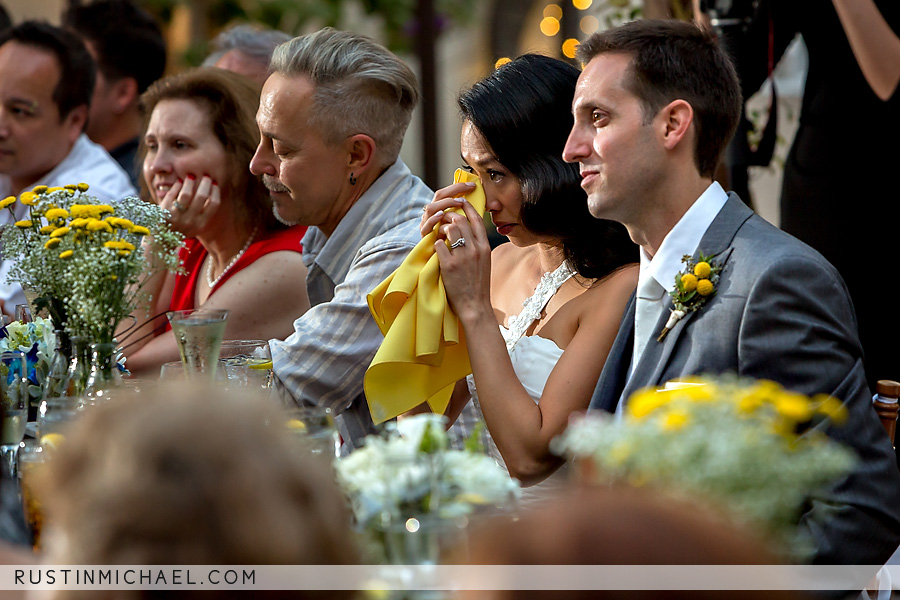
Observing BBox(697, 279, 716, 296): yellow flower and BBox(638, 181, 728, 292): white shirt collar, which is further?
BBox(638, 181, 728, 292): white shirt collar

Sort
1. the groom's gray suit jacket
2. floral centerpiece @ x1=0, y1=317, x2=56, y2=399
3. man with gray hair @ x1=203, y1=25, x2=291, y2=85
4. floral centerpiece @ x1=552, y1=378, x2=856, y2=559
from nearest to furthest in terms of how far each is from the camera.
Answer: floral centerpiece @ x1=552, y1=378, x2=856, y2=559, the groom's gray suit jacket, floral centerpiece @ x1=0, y1=317, x2=56, y2=399, man with gray hair @ x1=203, y1=25, x2=291, y2=85

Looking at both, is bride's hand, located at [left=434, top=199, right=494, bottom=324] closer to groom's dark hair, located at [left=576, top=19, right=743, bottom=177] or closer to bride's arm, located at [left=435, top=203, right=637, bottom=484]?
bride's arm, located at [left=435, top=203, right=637, bottom=484]

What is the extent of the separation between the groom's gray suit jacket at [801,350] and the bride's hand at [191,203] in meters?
1.63

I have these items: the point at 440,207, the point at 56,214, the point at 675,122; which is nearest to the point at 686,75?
the point at 675,122

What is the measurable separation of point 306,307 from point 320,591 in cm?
231

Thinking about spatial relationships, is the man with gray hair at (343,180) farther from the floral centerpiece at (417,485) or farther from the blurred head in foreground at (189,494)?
the blurred head in foreground at (189,494)

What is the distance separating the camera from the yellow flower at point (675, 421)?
1.00 m

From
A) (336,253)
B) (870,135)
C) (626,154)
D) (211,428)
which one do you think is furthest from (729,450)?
(870,135)

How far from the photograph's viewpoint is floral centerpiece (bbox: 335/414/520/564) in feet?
3.52

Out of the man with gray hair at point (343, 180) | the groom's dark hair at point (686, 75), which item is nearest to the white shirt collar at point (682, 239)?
the groom's dark hair at point (686, 75)

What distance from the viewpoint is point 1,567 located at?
1039 millimetres

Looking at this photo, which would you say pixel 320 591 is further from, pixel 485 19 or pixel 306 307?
pixel 485 19

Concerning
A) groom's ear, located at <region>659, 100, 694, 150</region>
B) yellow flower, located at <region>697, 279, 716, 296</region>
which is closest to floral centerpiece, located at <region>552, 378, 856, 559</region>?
yellow flower, located at <region>697, 279, 716, 296</region>

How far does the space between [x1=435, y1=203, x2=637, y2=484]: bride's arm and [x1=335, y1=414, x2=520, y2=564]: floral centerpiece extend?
1059 millimetres
